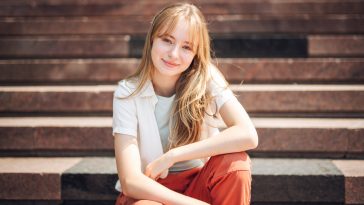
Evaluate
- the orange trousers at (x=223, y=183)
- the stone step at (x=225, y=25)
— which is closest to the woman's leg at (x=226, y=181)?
the orange trousers at (x=223, y=183)

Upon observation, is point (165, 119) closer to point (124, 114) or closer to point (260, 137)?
point (124, 114)

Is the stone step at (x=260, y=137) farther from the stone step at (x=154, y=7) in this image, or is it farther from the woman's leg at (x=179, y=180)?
the stone step at (x=154, y=7)

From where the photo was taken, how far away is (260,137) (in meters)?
2.44

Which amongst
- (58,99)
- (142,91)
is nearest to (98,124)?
(58,99)

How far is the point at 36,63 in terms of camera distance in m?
3.04

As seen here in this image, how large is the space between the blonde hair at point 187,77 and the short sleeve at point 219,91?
29mm

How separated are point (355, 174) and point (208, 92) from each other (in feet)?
3.06

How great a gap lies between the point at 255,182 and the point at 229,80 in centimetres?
100

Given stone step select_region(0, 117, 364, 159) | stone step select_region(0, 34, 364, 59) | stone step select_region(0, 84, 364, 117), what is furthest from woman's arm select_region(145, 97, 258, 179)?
stone step select_region(0, 34, 364, 59)

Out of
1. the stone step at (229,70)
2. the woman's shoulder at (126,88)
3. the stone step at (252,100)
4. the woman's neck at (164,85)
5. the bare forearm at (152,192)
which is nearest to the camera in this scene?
the bare forearm at (152,192)

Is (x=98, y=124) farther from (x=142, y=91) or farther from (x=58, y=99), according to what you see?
(x=142, y=91)

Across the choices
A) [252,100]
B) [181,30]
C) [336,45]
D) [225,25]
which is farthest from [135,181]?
[336,45]

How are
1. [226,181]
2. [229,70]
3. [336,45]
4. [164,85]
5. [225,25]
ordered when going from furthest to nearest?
[225,25] < [336,45] < [229,70] < [164,85] < [226,181]

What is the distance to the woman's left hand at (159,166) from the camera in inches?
67.9
